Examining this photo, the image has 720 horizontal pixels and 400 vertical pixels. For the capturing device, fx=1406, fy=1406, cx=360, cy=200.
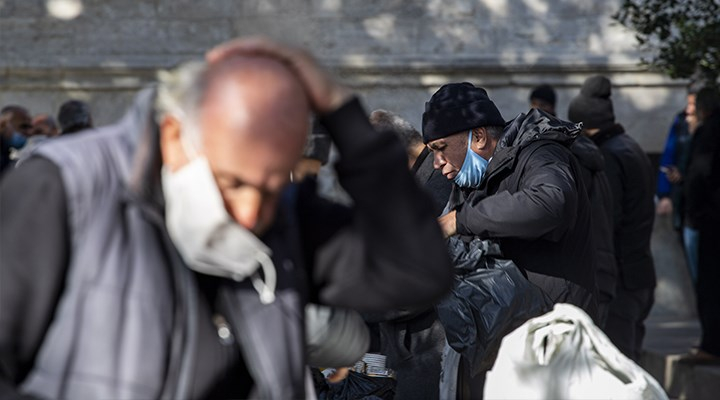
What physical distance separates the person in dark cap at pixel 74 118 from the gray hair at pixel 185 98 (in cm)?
708

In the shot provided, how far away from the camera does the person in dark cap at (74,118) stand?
9.48 meters

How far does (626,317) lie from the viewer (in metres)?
8.22

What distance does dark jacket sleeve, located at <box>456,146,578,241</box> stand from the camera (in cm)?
506

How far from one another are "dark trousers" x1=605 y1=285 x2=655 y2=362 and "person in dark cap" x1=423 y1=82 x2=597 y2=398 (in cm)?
268

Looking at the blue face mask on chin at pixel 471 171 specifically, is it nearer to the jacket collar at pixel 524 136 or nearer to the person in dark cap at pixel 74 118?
the jacket collar at pixel 524 136

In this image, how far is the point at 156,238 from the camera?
2.44 m

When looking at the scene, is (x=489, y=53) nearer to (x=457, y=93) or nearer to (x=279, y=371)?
(x=457, y=93)

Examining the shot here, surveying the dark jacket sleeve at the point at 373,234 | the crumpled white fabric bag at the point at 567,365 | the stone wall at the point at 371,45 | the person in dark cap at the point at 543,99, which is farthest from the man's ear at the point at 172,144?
the stone wall at the point at 371,45

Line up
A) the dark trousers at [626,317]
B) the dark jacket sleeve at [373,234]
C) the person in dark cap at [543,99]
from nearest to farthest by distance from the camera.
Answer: the dark jacket sleeve at [373,234] → the dark trousers at [626,317] → the person in dark cap at [543,99]

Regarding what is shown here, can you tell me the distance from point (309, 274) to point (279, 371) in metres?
0.32

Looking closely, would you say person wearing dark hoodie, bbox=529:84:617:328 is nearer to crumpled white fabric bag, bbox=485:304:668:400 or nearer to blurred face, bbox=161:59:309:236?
crumpled white fabric bag, bbox=485:304:668:400

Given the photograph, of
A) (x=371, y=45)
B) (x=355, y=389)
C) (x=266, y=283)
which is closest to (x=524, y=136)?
(x=355, y=389)

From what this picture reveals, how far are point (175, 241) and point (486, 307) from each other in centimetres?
282

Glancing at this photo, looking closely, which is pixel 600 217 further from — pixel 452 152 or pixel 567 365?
pixel 567 365
